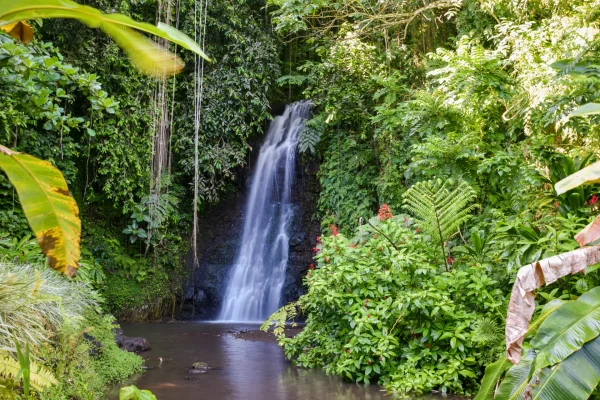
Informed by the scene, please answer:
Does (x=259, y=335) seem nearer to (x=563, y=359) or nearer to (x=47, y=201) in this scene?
(x=563, y=359)

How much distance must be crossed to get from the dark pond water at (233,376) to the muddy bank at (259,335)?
210 mm

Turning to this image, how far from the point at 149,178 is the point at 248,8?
5.11 metres

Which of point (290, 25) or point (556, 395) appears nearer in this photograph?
point (556, 395)

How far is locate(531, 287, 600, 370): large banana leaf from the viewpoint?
359 centimetres

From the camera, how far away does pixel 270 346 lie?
8234 mm

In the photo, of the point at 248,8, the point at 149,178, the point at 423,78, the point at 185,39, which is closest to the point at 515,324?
the point at 185,39

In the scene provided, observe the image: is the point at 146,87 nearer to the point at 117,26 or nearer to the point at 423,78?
the point at 423,78

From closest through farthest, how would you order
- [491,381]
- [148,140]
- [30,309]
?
[491,381] → [30,309] → [148,140]

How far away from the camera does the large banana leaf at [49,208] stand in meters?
2.58

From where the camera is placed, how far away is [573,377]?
3.52 meters

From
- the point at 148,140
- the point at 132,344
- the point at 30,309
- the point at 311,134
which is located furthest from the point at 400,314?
the point at 148,140

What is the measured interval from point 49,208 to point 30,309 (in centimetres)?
231

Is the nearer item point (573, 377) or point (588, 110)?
point (573, 377)

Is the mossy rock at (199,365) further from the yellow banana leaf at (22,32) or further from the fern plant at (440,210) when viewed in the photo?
the yellow banana leaf at (22,32)
